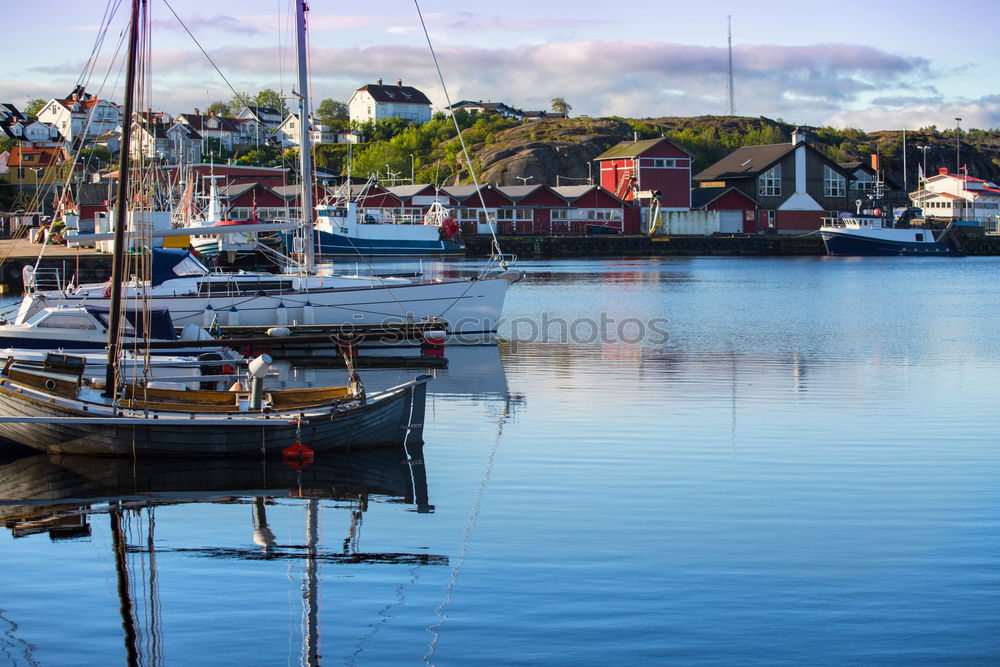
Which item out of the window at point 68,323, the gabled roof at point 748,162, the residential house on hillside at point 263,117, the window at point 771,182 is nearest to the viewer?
the window at point 68,323

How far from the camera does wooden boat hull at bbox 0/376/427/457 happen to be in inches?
599

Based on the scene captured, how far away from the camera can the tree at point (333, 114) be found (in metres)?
159

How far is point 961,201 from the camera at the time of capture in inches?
4370

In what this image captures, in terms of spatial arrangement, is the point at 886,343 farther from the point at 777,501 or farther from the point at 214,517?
the point at 214,517

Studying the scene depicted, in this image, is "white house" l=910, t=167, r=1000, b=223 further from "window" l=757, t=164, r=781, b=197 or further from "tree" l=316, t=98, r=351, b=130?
"tree" l=316, t=98, r=351, b=130

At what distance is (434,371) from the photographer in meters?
25.8

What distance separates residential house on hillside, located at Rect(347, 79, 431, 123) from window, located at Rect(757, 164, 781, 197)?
71.7 m

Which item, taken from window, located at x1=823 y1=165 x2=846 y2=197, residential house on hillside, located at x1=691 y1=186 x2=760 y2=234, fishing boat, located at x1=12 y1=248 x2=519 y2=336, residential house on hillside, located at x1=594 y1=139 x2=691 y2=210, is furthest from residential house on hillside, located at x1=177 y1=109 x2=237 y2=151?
fishing boat, located at x1=12 y1=248 x2=519 y2=336

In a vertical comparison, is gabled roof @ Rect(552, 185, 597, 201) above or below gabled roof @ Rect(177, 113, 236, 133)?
below

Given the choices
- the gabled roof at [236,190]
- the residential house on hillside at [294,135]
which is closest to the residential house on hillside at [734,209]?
the gabled roof at [236,190]

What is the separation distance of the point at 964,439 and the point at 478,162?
340ft

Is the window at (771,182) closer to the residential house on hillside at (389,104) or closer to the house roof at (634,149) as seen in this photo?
the house roof at (634,149)

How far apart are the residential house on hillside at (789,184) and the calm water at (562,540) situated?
79.7 m

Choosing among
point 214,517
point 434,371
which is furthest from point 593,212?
point 214,517
